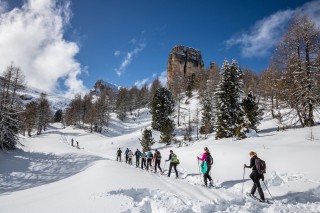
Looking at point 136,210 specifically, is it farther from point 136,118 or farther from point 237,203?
point 136,118

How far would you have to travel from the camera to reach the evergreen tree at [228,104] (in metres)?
33.8

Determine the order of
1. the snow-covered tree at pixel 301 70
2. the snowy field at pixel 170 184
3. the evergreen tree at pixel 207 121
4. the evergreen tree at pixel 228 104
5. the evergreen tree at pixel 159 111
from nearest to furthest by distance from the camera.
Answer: the snowy field at pixel 170 184, the snow-covered tree at pixel 301 70, the evergreen tree at pixel 228 104, the evergreen tree at pixel 207 121, the evergreen tree at pixel 159 111

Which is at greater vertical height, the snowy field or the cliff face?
the cliff face

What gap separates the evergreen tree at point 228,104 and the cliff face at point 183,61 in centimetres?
9582

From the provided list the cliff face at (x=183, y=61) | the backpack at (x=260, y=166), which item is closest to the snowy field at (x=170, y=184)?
the backpack at (x=260, y=166)

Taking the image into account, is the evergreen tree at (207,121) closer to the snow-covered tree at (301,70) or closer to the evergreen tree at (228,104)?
the evergreen tree at (228,104)

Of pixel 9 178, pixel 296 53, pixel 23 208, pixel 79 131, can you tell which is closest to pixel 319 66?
pixel 296 53

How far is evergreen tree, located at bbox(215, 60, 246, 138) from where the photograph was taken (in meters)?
33.8

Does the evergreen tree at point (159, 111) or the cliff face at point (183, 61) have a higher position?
the cliff face at point (183, 61)

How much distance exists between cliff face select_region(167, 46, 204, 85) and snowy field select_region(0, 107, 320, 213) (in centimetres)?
10842

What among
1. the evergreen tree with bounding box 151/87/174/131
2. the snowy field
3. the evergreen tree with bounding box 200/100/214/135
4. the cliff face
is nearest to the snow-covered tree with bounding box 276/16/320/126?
the snowy field

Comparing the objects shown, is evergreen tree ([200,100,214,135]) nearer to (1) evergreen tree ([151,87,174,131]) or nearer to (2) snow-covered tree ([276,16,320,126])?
(1) evergreen tree ([151,87,174,131])

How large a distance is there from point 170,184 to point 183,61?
126367mm

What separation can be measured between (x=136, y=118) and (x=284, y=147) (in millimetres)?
75489
